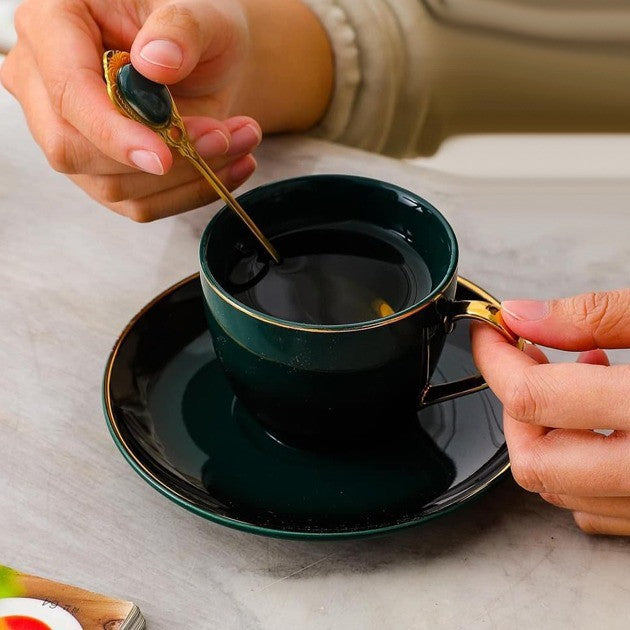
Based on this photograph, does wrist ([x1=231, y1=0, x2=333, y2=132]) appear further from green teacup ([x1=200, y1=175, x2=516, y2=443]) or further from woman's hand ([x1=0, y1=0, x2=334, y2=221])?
green teacup ([x1=200, y1=175, x2=516, y2=443])

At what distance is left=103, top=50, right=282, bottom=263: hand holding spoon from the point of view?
1.73 ft

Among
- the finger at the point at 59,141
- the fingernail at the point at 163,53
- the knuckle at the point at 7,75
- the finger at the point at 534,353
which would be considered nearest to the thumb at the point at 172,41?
the fingernail at the point at 163,53

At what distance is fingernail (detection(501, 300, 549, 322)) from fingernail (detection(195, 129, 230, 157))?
1.06ft

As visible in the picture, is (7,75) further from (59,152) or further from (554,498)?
(554,498)

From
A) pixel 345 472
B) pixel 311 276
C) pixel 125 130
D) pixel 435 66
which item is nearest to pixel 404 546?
pixel 345 472

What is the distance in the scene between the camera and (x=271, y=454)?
0.51 m

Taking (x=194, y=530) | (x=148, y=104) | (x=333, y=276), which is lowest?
(x=194, y=530)

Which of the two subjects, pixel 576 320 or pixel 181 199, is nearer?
pixel 576 320

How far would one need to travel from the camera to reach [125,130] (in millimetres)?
591

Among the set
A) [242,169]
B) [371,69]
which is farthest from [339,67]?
[242,169]

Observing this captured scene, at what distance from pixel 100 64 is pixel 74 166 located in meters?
0.09

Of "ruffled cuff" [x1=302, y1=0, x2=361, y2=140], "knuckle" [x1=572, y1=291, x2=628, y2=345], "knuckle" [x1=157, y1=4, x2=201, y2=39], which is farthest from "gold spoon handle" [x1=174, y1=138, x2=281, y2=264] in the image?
"ruffled cuff" [x1=302, y1=0, x2=361, y2=140]

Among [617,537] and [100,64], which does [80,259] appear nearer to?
[100,64]

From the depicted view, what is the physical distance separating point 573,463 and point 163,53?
39 centimetres
